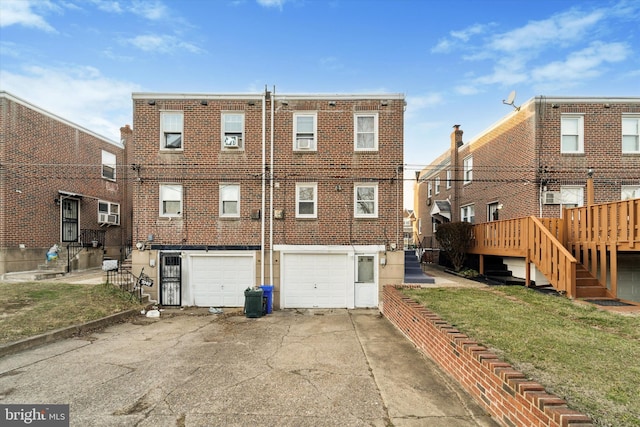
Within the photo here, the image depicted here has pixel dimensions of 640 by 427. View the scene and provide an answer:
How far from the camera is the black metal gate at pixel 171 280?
12391 millimetres

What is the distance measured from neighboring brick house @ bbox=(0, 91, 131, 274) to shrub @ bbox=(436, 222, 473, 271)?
50.0 feet

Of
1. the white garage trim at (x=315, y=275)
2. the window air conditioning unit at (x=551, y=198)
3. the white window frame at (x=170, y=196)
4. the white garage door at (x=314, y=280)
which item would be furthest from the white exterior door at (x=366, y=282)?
the window air conditioning unit at (x=551, y=198)

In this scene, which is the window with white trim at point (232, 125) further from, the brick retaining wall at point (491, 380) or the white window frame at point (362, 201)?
Answer: the brick retaining wall at point (491, 380)

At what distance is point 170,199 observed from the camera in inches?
496

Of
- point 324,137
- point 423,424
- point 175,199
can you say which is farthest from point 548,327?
point 175,199

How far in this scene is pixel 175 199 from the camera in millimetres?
12570

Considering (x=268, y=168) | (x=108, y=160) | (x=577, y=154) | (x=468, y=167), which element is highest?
(x=108, y=160)

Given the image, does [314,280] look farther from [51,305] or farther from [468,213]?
[468,213]

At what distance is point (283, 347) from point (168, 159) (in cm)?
891

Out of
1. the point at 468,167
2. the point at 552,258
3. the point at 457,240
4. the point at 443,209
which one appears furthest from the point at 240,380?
the point at 443,209

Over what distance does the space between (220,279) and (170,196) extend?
380 centimetres

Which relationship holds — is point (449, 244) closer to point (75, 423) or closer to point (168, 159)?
point (168, 159)

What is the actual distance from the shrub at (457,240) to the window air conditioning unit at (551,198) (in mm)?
3255

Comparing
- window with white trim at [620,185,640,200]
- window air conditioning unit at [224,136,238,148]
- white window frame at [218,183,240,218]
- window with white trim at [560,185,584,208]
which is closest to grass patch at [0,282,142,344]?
white window frame at [218,183,240,218]
